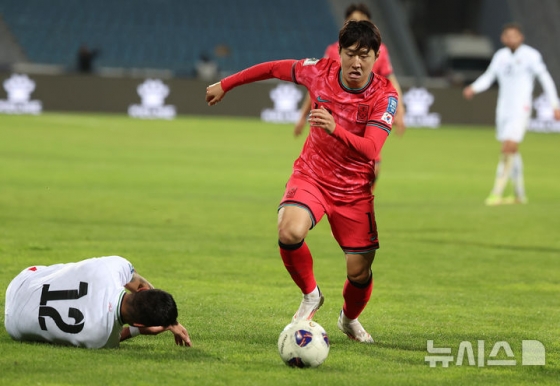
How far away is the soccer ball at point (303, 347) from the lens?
221 inches

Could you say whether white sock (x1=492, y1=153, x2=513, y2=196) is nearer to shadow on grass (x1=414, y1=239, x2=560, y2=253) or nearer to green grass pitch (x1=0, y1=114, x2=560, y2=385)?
green grass pitch (x1=0, y1=114, x2=560, y2=385)

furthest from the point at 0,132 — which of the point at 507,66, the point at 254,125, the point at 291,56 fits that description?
the point at 291,56

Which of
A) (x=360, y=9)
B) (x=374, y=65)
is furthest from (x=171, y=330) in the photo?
(x=360, y=9)

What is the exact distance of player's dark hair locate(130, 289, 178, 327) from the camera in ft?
18.3

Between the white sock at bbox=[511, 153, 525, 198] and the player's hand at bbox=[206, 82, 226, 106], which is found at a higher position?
the white sock at bbox=[511, 153, 525, 198]

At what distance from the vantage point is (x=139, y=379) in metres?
5.24

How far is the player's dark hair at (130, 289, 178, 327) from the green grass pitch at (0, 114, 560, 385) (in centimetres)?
23

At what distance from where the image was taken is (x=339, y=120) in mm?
6594

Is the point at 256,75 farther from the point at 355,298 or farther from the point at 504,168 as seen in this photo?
the point at 504,168

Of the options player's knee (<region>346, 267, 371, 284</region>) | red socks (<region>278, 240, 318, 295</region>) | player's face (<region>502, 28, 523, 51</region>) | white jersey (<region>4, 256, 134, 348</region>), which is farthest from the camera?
player's face (<region>502, 28, 523, 51</region>)

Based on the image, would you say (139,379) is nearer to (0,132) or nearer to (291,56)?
(0,132)

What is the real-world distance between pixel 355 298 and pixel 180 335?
1.26m

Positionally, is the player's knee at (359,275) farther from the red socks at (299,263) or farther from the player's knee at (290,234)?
the player's knee at (290,234)

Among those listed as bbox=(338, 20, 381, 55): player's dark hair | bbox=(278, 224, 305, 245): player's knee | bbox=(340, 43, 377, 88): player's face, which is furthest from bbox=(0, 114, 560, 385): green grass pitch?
bbox=(338, 20, 381, 55): player's dark hair
